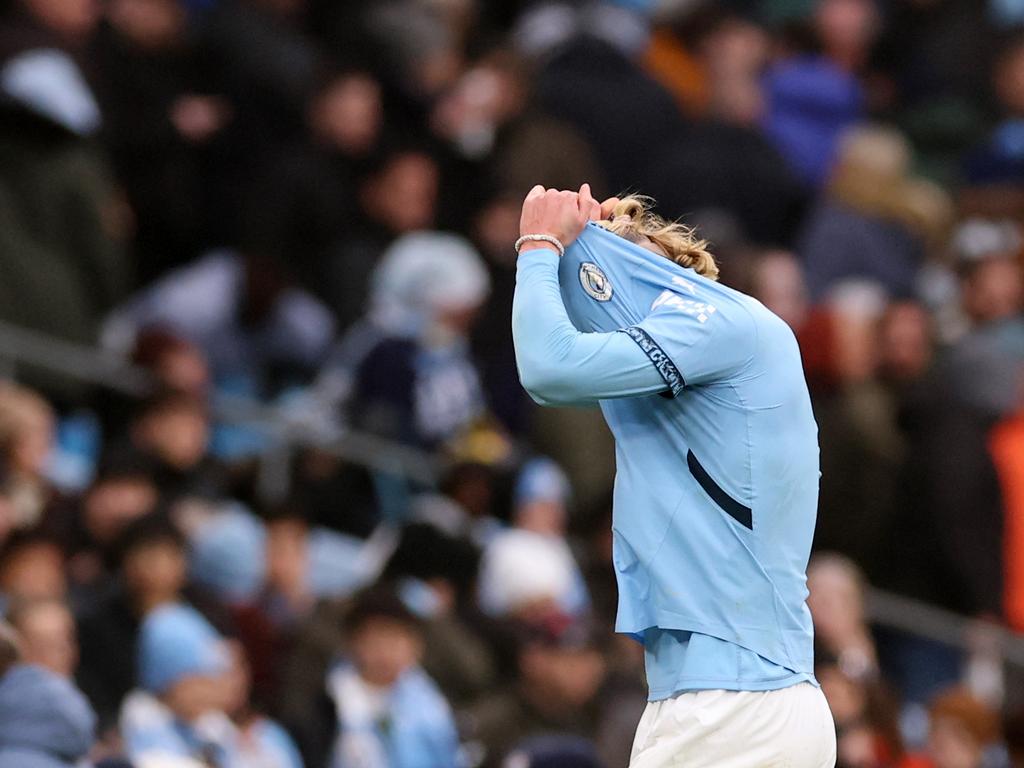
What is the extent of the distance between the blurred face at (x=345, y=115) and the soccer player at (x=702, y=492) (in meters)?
6.80

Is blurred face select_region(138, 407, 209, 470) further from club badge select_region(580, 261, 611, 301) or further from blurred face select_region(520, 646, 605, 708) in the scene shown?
club badge select_region(580, 261, 611, 301)

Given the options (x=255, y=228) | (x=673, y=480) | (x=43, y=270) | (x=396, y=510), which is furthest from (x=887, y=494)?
(x=673, y=480)

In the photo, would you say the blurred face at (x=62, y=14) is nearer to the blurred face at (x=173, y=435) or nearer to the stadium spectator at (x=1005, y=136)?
the blurred face at (x=173, y=435)

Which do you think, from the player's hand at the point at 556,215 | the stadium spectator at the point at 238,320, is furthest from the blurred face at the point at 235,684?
the player's hand at the point at 556,215

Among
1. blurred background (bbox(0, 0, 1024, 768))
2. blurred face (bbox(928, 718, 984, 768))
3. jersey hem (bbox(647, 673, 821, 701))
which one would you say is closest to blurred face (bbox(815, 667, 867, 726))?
blurred background (bbox(0, 0, 1024, 768))

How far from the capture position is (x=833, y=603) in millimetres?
9633

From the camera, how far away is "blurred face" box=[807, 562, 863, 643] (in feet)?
31.6

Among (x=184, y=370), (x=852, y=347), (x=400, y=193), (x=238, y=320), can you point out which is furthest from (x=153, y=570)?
(x=852, y=347)

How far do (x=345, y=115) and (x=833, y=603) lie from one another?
12.5 ft

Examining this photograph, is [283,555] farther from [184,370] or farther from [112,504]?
[184,370]

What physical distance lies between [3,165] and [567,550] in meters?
3.04

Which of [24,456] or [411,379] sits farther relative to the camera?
[411,379]

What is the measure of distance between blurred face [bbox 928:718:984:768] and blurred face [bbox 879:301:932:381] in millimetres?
2404

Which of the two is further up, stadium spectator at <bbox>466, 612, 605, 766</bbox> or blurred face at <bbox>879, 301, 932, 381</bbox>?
blurred face at <bbox>879, 301, 932, 381</bbox>
